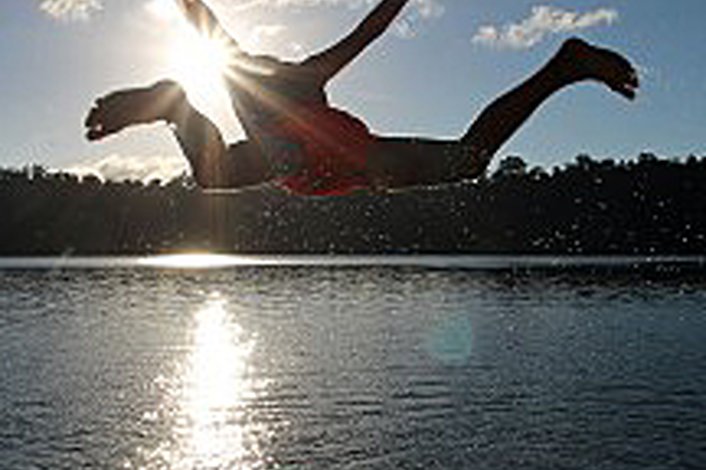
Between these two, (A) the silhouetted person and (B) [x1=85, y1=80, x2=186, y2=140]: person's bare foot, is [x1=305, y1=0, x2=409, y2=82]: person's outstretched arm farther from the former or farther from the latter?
(B) [x1=85, y1=80, x2=186, y2=140]: person's bare foot

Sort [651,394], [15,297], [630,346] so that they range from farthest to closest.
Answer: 1. [15,297]
2. [630,346]
3. [651,394]

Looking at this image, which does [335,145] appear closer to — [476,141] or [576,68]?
[476,141]

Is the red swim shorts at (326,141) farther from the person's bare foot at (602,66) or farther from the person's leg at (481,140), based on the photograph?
the person's bare foot at (602,66)

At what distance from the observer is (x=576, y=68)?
513 cm

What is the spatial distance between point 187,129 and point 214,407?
8291cm

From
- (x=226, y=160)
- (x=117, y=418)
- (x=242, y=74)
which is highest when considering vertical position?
(x=242, y=74)

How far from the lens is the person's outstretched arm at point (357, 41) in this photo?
485 centimetres

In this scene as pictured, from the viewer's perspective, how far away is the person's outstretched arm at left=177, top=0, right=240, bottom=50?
16.3 feet

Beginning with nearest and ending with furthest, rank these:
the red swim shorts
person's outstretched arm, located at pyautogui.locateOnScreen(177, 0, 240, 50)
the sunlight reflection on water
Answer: person's outstretched arm, located at pyautogui.locateOnScreen(177, 0, 240, 50), the red swim shorts, the sunlight reflection on water

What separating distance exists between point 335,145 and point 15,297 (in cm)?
19919

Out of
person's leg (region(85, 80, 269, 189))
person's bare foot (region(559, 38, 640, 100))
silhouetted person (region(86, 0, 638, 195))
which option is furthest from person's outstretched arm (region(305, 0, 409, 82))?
person's bare foot (region(559, 38, 640, 100))

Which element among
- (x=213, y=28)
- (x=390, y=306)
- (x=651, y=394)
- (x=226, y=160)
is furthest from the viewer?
(x=390, y=306)

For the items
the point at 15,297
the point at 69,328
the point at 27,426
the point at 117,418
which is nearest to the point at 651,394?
the point at 117,418

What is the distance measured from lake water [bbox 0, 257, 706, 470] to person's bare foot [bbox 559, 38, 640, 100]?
60157 millimetres
